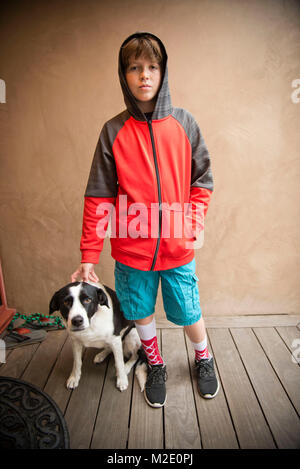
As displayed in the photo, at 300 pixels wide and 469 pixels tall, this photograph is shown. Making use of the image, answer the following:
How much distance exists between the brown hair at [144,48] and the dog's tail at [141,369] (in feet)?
4.99

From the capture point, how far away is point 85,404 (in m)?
1.44

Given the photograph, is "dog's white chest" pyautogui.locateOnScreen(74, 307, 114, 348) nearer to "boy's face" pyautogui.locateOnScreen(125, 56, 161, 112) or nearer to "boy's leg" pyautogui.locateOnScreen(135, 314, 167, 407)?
"boy's leg" pyautogui.locateOnScreen(135, 314, 167, 407)

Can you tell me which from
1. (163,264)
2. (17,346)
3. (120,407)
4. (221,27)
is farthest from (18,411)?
(221,27)

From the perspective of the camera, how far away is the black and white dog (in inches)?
51.7

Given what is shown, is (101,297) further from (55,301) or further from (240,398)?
(240,398)

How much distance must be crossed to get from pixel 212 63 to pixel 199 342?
164 centimetres

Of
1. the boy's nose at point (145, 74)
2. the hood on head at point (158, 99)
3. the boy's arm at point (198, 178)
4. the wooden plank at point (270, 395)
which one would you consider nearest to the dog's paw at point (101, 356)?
the wooden plank at point (270, 395)

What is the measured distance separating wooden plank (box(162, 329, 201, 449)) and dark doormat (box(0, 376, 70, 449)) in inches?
18.7

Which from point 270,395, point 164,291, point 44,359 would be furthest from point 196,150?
point 44,359

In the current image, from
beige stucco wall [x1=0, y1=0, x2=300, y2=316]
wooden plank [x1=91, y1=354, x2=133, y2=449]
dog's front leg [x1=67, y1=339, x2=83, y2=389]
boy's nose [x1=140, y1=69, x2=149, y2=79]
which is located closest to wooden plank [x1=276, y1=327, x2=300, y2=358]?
beige stucco wall [x1=0, y1=0, x2=300, y2=316]

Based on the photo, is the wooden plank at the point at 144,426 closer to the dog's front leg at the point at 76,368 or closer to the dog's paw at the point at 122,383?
the dog's paw at the point at 122,383

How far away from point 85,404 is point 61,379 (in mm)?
248

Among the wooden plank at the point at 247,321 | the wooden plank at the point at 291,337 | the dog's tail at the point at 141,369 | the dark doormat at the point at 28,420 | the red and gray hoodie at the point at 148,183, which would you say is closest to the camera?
the dark doormat at the point at 28,420

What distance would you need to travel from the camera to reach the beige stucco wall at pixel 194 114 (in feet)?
5.45
